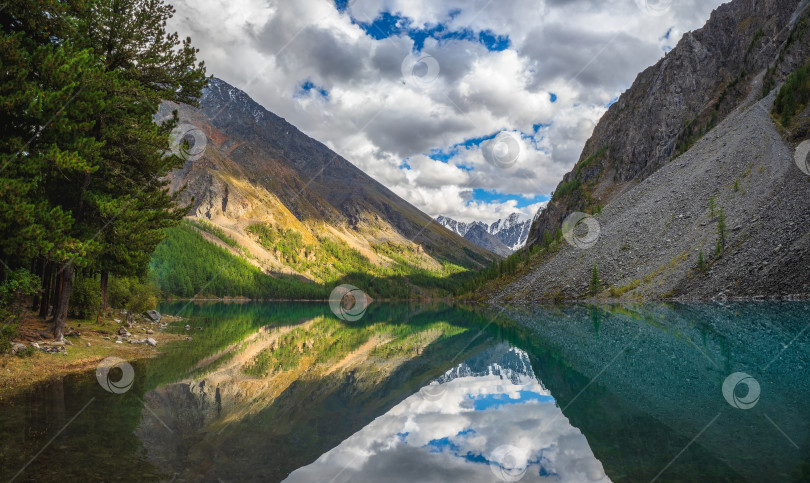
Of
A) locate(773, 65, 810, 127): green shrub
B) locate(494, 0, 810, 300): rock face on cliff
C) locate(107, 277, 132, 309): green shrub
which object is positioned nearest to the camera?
locate(107, 277, 132, 309): green shrub

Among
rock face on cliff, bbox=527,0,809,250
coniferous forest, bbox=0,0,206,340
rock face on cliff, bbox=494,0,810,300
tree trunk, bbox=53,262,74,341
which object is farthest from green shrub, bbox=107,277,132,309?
rock face on cliff, bbox=527,0,809,250

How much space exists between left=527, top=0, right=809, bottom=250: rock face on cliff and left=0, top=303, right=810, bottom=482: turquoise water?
415 ft

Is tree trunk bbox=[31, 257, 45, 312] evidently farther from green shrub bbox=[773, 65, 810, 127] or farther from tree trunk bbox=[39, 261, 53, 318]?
green shrub bbox=[773, 65, 810, 127]

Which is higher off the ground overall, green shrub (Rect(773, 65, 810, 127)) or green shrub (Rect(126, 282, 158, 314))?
green shrub (Rect(773, 65, 810, 127))

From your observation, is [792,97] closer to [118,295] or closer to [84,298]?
[84,298]

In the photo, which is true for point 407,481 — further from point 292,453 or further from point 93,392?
point 93,392

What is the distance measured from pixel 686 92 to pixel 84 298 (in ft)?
579

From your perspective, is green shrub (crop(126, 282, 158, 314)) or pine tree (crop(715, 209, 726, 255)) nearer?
green shrub (crop(126, 282, 158, 314))

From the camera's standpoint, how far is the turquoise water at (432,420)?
989 cm

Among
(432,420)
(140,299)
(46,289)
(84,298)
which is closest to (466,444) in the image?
(432,420)


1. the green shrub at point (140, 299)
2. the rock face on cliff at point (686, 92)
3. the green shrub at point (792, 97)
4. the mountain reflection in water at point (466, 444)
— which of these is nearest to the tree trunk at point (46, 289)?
the green shrub at point (140, 299)

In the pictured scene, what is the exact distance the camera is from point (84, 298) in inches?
1262

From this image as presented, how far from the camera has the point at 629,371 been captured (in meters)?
21.4

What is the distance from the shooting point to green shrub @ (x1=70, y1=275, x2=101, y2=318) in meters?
31.7
